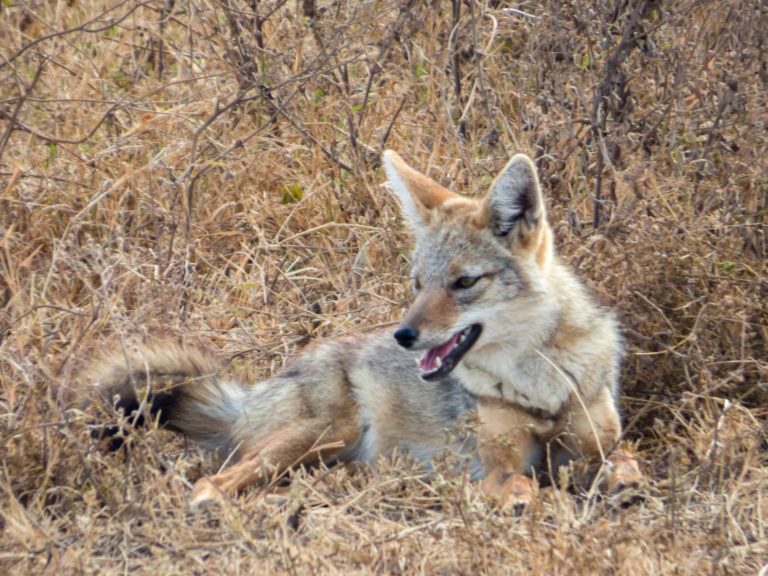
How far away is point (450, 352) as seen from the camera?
12.6 feet

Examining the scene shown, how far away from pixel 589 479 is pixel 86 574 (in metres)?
1.95

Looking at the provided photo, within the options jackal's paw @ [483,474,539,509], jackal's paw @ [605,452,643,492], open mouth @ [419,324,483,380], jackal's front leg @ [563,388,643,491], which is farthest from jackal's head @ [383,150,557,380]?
jackal's paw @ [605,452,643,492]

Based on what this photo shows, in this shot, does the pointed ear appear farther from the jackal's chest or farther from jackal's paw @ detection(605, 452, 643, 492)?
jackal's paw @ detection(605, 452, 643, 492)

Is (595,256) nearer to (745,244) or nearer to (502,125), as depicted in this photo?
(745,244)

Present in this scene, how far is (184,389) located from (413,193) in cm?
131

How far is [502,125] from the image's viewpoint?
5.76 m

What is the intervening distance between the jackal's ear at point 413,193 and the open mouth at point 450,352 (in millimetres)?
594

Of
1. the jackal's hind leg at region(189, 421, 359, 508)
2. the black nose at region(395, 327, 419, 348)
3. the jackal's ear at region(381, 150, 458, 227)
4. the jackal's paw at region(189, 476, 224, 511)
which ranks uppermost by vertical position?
the jackal's ear at region(381, 150, 458, 227)

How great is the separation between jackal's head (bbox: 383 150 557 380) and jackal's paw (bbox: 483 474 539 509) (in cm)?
47

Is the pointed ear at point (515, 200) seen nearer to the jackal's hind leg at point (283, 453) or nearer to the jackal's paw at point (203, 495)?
the jackal's hind leg at point (283, 453)

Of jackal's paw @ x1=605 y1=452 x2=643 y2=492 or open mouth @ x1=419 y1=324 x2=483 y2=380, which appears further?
open mouth @ x1=419 y1=324 x2=483 y2=380

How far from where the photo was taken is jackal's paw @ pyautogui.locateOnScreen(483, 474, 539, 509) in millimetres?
3475

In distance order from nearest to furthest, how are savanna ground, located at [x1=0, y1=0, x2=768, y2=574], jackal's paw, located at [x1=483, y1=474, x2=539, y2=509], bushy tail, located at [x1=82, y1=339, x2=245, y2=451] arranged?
savanna ground, located at [x1=0, y1=0, x2=768, y2=574]
jackal's paw, located at [x1=483, y1=474, x2=539, y2=509]
bushy tail, located at [x1=82, y1=339, x2=245, y2=451]

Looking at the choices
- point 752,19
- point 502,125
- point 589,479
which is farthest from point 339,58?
point 589,479
